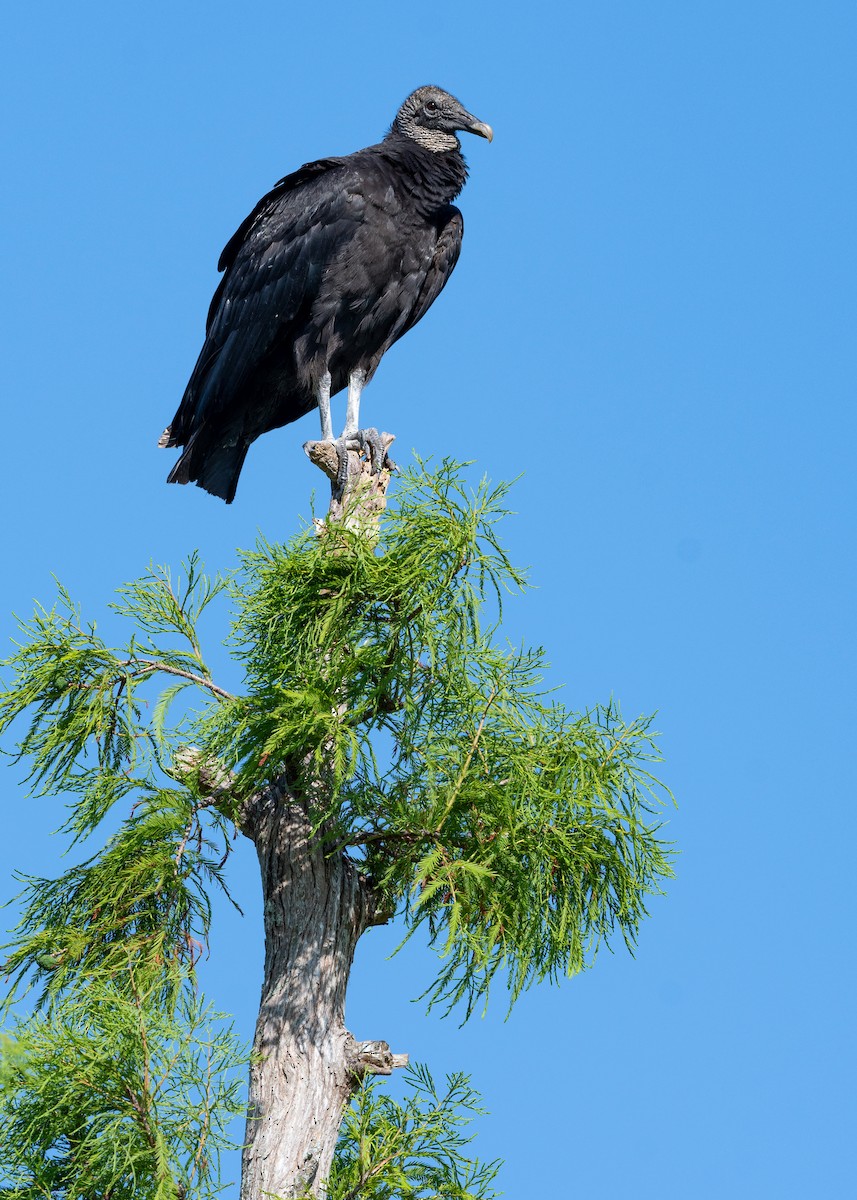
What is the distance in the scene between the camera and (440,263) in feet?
22.2

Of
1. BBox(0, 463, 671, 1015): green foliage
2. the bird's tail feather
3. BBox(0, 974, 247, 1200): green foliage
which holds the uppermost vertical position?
the bird's tail feather

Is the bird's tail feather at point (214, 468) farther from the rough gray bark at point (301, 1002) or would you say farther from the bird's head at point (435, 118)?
the rough gray bark at point (301, 1002)

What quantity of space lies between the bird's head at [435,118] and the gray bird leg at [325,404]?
153 cm

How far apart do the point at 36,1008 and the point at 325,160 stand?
3800 millimetres

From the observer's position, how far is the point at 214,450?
6.67 meters

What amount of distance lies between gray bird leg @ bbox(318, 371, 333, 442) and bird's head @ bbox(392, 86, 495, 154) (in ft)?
5.02

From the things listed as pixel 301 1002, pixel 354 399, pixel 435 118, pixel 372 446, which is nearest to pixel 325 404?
pixel 354 399

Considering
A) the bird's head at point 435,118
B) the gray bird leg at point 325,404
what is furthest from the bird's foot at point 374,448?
the bird's head at point 435,118

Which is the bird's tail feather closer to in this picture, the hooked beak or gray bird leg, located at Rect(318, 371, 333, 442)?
gray bird leg, located at Rect(318, 371, 333, 442)

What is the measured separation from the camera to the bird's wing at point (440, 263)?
266 inches

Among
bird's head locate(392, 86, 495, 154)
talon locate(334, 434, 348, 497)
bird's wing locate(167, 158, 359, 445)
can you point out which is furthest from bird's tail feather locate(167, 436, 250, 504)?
bird's head locate(392, 86, 495, 154)

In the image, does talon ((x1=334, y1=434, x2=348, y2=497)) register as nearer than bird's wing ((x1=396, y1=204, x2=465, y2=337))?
Yes

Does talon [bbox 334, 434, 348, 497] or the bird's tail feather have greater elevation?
the bird's tail feather

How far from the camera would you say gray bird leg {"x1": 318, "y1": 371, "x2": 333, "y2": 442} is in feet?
20.3
